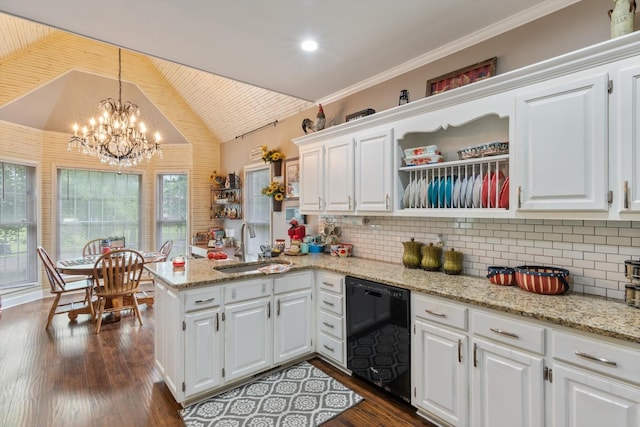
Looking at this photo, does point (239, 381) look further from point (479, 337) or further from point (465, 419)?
point (479, 337)

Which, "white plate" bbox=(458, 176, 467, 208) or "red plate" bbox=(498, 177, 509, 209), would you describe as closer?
"red plate" bbox=(498, 177, 509, 209)

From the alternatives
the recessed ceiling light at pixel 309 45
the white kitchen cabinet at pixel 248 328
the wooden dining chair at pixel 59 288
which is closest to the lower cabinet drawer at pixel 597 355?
the white kitchen cabinet at pixel 248 328

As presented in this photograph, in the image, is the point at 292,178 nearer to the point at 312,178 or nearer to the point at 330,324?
the point at 312,178

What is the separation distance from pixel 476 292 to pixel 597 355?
651 millimetres

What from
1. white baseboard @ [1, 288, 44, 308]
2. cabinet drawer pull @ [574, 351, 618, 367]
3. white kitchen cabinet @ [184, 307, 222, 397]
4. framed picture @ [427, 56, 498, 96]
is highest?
framed picture @ [427, 56, 498, 96]

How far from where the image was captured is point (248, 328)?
8.58 feet

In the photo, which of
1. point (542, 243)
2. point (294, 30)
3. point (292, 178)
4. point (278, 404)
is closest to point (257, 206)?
point (292, 178)

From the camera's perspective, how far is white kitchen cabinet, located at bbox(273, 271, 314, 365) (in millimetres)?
2811

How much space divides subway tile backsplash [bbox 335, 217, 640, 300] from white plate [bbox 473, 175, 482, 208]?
10.7 inches

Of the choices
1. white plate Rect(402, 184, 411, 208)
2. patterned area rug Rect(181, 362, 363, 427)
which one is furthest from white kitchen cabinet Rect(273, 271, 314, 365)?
white plate Rect(402, 184, 411, 208)

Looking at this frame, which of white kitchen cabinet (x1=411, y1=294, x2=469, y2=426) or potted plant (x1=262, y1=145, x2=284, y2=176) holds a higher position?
potted plant (x1=262, y1=145, x2=284, y2=176)

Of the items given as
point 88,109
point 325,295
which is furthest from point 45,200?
point 325,295

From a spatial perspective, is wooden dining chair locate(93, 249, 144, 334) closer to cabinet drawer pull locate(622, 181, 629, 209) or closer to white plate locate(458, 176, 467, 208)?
white plate locate(458, 176, 467, 208)

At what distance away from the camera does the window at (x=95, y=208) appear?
5.48m
